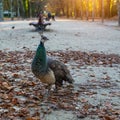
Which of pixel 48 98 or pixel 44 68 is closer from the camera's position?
pixel 44 68

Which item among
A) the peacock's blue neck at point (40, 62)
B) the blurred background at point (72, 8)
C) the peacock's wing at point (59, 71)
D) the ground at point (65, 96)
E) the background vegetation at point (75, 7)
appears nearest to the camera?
the ground at point (65, 96)

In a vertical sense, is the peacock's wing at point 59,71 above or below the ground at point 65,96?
above

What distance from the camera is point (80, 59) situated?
14.1 meters

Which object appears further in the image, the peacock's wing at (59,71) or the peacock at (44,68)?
the peacock's wing at (59,71)

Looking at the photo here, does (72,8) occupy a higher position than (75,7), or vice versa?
(75,7)

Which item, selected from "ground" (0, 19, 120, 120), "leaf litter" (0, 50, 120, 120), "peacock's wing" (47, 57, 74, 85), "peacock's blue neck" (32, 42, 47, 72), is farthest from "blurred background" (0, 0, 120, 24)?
"peacock's blue neck" (32, 42, 47, 72)

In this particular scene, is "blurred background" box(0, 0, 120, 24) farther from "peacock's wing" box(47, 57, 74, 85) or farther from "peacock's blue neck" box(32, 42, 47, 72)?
"peacock's blue neck" box(32, 42, 47, 72)

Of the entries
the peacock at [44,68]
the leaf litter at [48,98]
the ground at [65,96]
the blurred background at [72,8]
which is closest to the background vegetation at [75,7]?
the blurred background at [72,8]

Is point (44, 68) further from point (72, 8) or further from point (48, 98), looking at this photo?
point (72, 8)

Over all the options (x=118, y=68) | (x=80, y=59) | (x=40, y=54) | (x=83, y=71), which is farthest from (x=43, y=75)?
(x=80, y=59)

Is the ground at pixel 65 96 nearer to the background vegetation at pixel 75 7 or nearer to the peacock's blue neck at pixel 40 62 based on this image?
the peacock's blue neck at pixel 40 62

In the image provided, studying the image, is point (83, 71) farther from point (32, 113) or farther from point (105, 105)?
point (32, 113)

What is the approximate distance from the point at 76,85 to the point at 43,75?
1.83 meters

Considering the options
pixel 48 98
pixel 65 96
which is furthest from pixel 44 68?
pixel 65 96
